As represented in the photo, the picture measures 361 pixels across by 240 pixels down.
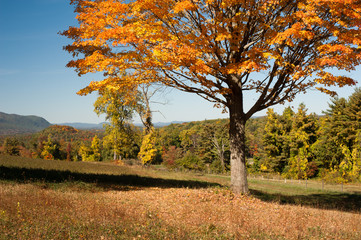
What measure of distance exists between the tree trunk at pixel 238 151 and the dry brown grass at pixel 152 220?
1.43 metres

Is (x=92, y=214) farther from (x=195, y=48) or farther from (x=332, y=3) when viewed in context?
(x=332, y=3)

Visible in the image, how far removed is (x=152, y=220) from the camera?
6.45m

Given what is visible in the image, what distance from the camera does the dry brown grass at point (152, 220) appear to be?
17.8 ft

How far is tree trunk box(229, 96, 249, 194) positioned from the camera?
35.9ft

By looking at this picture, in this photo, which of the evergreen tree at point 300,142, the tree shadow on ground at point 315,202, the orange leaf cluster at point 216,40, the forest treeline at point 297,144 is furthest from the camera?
the evergreen tree at point 300,142

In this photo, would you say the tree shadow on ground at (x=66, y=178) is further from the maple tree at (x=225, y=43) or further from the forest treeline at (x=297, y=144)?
the forest treeline at (x=297, y=144)

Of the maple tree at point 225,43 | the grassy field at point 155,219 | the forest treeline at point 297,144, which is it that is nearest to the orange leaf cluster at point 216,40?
the maple tree at point 225,43

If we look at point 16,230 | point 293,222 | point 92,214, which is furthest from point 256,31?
point 16,230

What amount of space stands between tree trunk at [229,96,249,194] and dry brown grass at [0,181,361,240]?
1.43 metres

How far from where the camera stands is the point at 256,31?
35.5 ft

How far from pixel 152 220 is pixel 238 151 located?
5.56 metres

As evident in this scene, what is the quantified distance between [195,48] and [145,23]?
206cm

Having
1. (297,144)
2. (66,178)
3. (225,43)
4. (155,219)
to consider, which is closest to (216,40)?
(225,43)

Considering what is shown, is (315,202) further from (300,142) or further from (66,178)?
(300,142)
